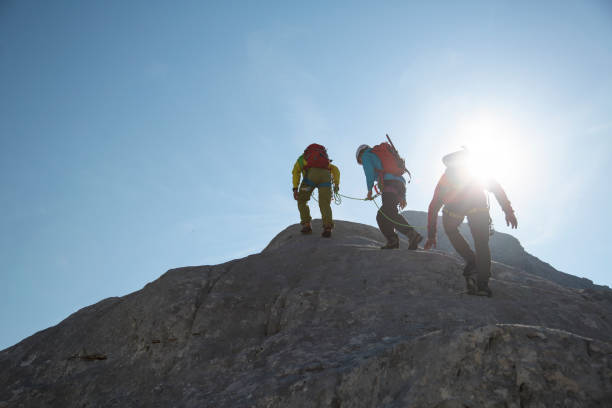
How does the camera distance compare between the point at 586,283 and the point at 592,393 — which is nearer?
the point at 592,393

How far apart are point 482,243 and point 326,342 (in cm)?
378

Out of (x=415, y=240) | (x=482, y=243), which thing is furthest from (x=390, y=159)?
(x=482, y=243)

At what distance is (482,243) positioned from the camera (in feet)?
24.1

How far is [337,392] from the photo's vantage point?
12.2 ft

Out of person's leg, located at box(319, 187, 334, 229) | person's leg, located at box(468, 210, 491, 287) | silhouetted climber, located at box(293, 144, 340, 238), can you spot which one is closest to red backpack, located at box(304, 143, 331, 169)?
silhouetted climber, located at box(293, 144, 340, 238)

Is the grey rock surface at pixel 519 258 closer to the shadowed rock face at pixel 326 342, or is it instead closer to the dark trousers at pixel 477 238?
the dark trousers at pixel 477 238

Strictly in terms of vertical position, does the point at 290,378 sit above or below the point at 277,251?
below

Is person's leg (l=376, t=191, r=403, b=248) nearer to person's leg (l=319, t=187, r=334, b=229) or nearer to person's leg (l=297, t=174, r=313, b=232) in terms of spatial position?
person's leg (l=319, t=187, r=334, b=229)

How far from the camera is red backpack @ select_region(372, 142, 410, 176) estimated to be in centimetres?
1057

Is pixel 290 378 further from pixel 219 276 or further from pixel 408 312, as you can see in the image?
pixel 219 276

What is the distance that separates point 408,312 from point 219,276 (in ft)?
15.1

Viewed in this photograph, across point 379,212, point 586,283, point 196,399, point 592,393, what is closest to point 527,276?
point 379,212

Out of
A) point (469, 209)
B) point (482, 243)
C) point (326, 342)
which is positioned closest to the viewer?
point (326, 342)

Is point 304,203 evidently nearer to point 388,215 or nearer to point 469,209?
point 388,215
